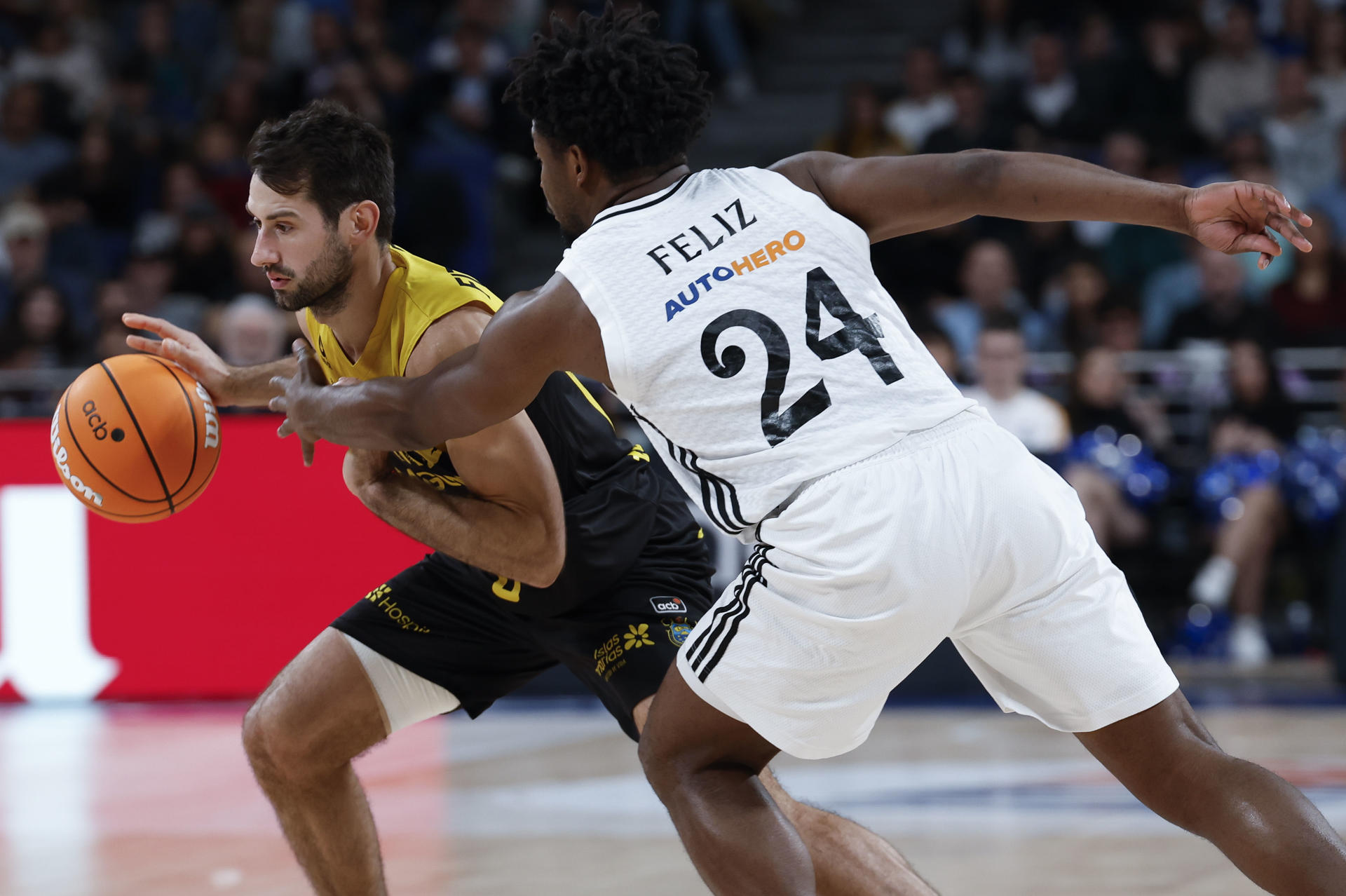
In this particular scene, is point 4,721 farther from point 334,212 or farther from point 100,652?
point 334,212

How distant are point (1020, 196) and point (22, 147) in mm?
11366

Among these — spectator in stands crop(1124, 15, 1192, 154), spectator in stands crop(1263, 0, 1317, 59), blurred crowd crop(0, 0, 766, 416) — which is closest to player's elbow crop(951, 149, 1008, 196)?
blurred crowd crop(0, 0, 766, 416)

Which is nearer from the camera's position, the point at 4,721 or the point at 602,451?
the point at 602,451

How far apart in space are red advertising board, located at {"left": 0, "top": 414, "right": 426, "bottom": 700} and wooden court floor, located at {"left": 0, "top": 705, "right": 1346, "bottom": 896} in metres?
Answer: 0.41

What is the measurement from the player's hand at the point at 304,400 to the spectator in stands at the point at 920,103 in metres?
8.13

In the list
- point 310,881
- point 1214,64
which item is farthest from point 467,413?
point 1214,64

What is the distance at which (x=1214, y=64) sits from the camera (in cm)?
1109

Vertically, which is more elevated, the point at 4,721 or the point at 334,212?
the point at 334,212

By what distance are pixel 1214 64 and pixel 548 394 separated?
27.6ft

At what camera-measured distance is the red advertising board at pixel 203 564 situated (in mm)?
8148

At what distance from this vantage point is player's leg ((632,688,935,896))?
11.1 ft

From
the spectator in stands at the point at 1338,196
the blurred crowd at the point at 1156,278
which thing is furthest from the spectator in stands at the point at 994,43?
the spectator in stands at the point at 1338,196

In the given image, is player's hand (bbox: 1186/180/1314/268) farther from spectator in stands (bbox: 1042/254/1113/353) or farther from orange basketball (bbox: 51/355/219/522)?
spectator in stands (bbox: 1042/254/1113/353)

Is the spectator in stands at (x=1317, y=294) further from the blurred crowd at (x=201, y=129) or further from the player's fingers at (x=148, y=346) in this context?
the player's fingers at (x=148, y=346)
